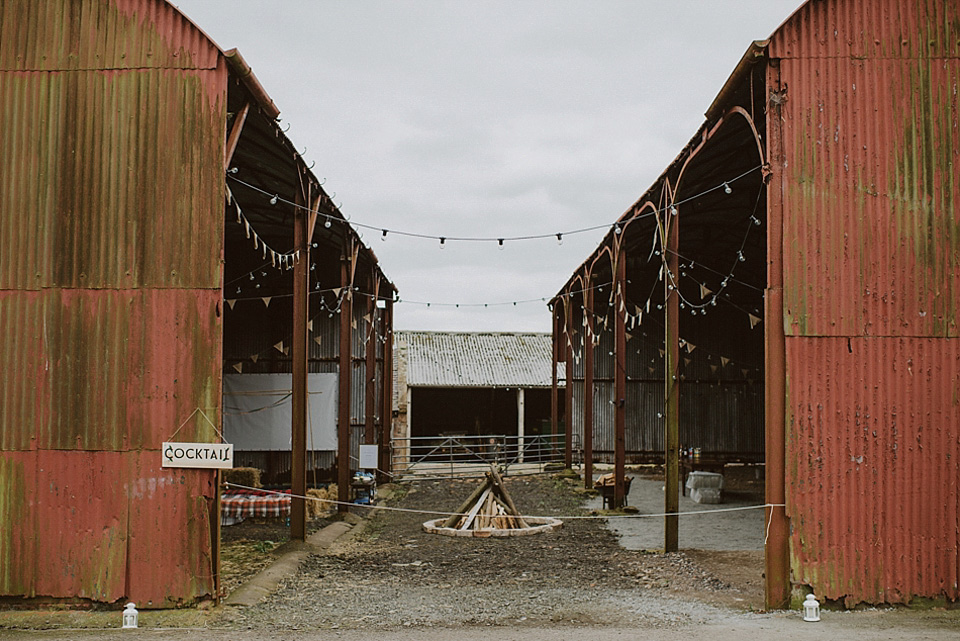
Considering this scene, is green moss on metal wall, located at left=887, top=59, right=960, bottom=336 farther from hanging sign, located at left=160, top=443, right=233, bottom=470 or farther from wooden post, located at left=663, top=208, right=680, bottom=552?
hanging sign, located at left=160, top=443, right=233, bottom=470

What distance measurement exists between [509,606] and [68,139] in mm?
6591

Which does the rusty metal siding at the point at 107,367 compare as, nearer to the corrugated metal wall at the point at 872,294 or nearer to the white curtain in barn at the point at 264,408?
the corrugated metal wall at the point at 872,294

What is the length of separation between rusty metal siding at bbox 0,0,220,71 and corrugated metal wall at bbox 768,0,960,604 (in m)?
6.00

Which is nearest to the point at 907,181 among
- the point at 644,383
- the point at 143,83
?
the point at 143,83

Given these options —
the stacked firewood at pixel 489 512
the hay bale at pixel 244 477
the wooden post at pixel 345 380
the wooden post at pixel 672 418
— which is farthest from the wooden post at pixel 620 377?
the hay bale at pixel 244 477

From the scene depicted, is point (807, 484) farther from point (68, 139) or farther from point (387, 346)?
point (387, 346)

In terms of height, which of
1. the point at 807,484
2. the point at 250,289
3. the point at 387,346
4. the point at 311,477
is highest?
the point at 250,289

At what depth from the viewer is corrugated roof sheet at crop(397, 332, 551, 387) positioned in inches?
1291

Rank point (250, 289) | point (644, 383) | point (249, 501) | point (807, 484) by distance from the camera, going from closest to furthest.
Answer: point (807, 484)
point (249, 501)
point (250, 289)
point (644, 383)

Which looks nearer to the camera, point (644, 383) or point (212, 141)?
point (212, 141)

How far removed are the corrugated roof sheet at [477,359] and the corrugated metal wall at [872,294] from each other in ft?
77.0

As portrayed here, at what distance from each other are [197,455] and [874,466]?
6.58 metres

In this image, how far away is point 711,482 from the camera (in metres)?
18.9

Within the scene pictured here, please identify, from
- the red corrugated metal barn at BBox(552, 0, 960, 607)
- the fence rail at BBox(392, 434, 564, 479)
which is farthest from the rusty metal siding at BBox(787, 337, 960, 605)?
the fence rail at BBox(392, 434, 564, 479)
